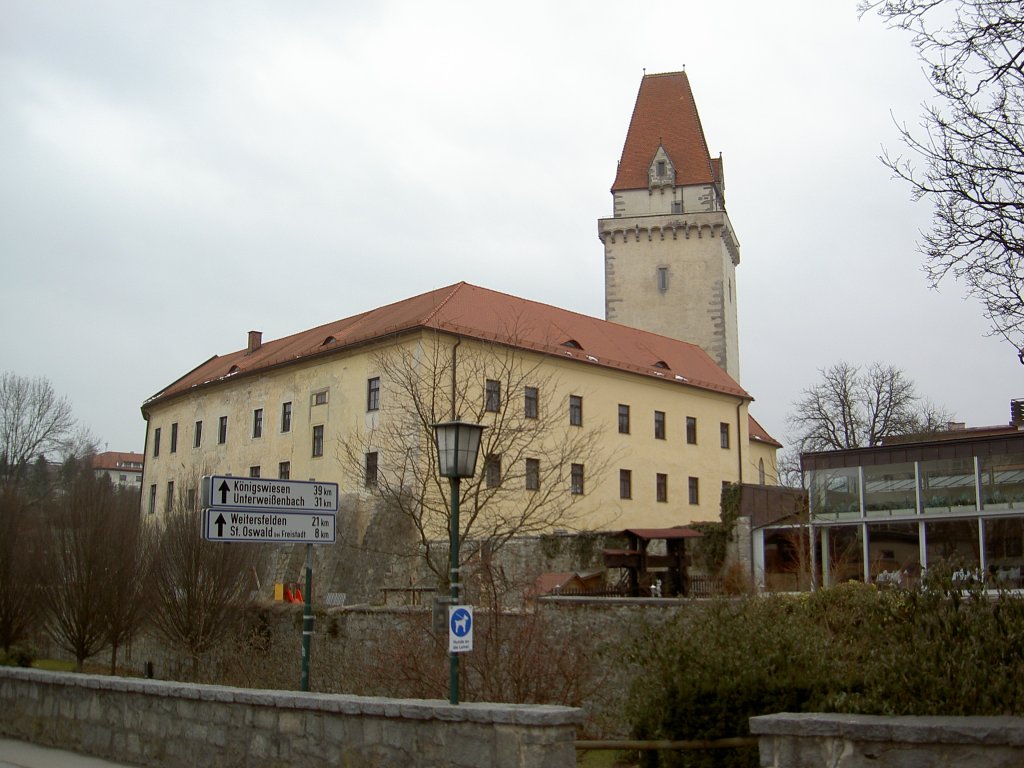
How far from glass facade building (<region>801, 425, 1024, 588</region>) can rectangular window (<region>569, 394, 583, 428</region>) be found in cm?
1148

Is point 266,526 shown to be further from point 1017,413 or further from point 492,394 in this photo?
point 1017,413

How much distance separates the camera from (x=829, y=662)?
8.44 metres

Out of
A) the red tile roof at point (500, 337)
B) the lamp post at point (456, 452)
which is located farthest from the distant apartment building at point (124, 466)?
the lamp post at point (456, 452)

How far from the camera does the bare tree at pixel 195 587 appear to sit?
94.1 feet

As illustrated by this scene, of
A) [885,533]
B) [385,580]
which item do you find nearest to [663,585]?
[885,533]

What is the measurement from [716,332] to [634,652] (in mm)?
46589

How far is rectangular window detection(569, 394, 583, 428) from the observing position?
40.1m

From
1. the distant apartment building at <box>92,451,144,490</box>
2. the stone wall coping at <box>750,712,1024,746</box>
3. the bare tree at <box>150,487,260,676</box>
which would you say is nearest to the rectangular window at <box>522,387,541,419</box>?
the bare tree at <box>150,487,260,676</box>

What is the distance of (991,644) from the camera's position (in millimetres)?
6828

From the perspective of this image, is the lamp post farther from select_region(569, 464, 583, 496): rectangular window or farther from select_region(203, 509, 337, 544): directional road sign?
select_region(569, 464, 583, 496): rectangular window

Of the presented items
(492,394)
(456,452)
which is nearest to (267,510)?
(456,452)

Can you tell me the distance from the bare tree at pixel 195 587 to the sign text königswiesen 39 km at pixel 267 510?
19276 mm

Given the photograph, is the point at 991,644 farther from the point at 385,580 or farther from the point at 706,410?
the point at 706,410

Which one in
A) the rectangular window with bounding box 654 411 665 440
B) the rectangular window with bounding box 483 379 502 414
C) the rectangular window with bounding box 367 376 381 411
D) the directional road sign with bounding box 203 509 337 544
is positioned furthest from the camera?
the rectangular window with bounding box 654 411 665 440
